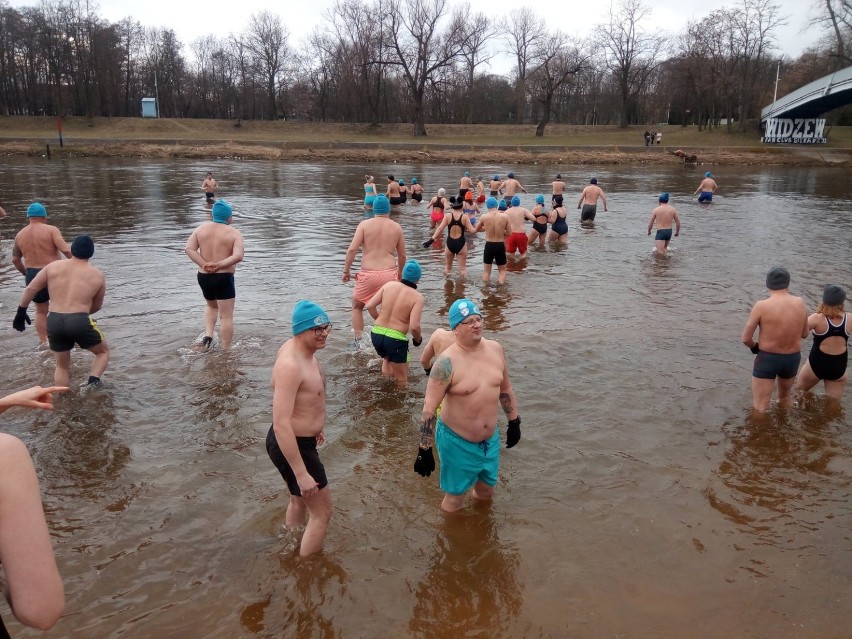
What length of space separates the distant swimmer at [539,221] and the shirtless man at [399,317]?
914 cm

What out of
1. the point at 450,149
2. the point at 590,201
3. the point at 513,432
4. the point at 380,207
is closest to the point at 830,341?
the point at 513,432

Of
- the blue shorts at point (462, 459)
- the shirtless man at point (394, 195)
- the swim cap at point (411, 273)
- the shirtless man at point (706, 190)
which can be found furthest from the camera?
the shirtless man at point (706, 190)

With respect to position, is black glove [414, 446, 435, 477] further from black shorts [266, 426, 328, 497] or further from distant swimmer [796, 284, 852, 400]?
distant swimmer [796, 284, 852, 400]

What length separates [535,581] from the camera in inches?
163

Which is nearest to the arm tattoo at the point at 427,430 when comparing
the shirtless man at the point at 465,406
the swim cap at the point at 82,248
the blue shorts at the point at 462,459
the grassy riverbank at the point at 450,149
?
the shirtless man at the point at 465,406

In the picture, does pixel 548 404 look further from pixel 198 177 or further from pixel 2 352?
pixel 198 177

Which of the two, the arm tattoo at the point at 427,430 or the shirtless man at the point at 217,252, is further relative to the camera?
the shirtless man at the point at 217,252

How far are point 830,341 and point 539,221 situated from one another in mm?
9607

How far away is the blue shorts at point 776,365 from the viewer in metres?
6.20

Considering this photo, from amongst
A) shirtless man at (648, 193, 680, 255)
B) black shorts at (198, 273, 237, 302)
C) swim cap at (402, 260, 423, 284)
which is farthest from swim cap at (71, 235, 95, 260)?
shirtless man at (648, 193, 680, 255)

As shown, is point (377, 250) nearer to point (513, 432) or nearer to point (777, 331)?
point (513, 432)

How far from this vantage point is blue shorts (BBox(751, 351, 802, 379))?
6.20 metres

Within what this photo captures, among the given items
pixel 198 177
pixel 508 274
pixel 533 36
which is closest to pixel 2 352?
pixel 508 274

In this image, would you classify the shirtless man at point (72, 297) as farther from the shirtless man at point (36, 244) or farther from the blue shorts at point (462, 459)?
the blue shorts at point (462, 459)
